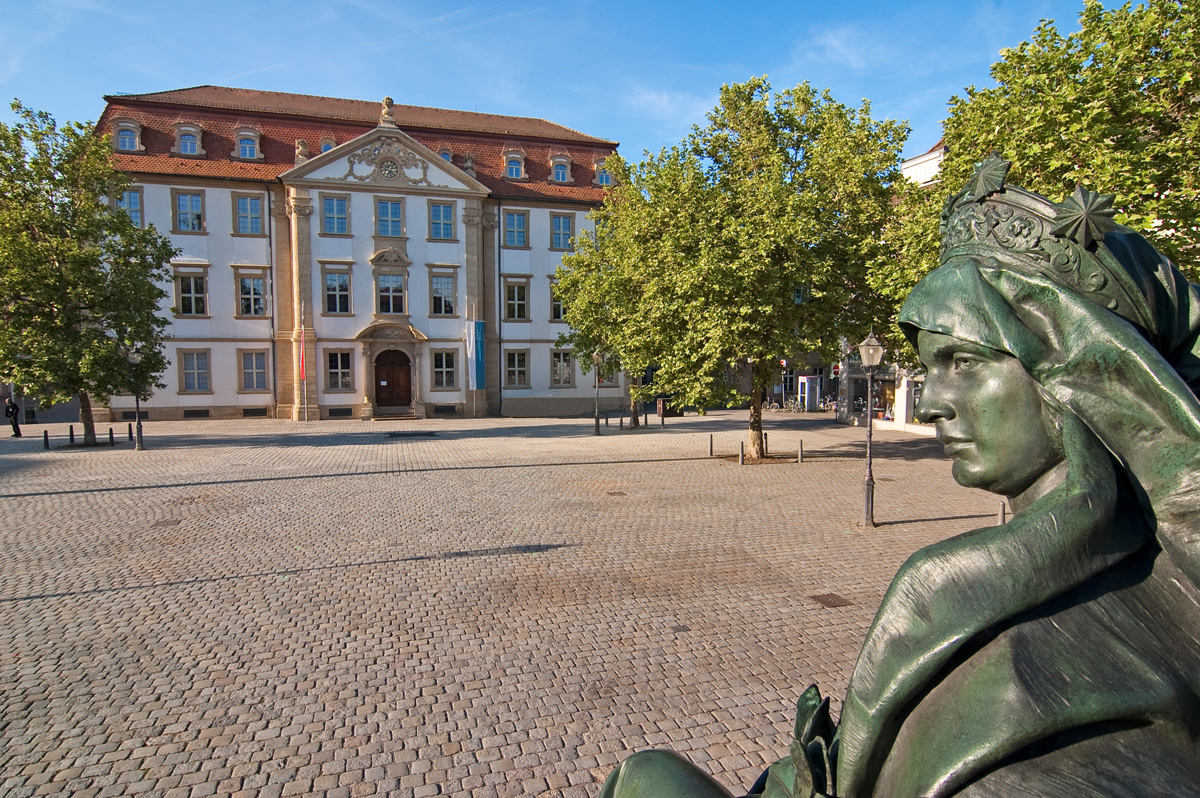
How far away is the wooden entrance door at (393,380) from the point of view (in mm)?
35594

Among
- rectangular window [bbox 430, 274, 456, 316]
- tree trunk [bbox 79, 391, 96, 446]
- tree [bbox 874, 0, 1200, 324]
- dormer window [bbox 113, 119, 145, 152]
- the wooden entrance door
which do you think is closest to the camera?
tree [bbox 874, 0, 1200, 324]

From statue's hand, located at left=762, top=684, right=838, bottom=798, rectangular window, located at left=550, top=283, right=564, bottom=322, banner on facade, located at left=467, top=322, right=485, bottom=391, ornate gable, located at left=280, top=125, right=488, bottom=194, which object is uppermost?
ornate gable, located at left=280, top=125, right=488, bottom=194

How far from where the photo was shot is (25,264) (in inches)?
806

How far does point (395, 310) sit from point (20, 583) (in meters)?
28.3

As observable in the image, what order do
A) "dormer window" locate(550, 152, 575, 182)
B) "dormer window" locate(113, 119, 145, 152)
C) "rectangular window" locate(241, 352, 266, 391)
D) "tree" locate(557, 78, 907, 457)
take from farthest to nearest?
"dormer window" locate(550, 152, 575, 182)
"rectangular window" locate(241, 352, 266, 391)
"dormer window" locate(113, 119, 145, 152)
"tree" locate(557, 78, 907, 457)

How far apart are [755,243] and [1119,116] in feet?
21.8

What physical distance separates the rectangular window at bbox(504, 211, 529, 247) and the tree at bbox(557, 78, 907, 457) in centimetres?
2042

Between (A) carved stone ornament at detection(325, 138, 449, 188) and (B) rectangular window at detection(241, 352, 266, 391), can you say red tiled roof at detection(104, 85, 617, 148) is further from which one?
(B) rectangular window at detection(241, 352, 266, 391)

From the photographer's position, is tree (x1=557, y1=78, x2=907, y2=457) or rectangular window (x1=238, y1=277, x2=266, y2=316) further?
rectangular window (x1=238, y1=277, x2=266, y2=316)

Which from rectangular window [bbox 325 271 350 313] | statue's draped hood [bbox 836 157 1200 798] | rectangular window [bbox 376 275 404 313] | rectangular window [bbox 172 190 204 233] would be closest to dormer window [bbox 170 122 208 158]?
rectangular window [bbox 172 190 204 233]

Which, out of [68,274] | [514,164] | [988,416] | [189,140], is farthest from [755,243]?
[189,140]

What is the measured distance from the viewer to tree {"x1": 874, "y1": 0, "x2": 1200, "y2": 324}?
974cm

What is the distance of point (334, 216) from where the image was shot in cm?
3425

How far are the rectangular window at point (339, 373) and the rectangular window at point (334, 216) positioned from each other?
20.2ft
